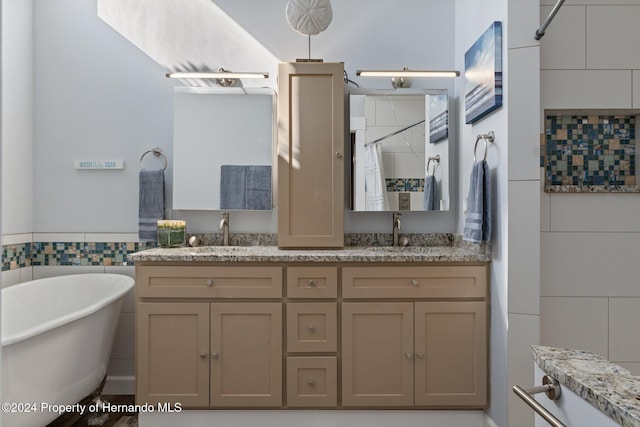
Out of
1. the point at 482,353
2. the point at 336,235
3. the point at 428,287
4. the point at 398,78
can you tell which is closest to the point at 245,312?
the point at 336,235

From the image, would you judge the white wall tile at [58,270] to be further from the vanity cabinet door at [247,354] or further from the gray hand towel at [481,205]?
the gray hand towel at [481,205]

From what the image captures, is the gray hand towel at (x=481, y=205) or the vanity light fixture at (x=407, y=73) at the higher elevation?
the vanity light fixture at (x=407, y=73)

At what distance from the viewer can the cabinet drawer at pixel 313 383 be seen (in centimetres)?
221

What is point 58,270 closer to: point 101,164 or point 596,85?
point 101,164

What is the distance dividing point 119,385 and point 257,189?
1.53m

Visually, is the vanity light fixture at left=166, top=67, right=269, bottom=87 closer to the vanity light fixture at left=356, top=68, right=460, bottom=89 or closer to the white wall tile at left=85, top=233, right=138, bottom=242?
the vanity light fixture at left=356, top=68, right=460, bottom=89

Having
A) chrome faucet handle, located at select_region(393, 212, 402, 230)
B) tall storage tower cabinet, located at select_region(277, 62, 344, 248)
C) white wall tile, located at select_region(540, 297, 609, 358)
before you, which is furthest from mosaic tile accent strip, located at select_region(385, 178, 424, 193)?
white wall tile, located at select_region(540, 297, 609, 358)

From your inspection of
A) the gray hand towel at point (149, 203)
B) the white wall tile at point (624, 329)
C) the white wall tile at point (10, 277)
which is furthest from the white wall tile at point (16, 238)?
the white wall tile at point (624, 329)

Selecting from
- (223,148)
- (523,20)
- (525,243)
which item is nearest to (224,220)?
(223,148)

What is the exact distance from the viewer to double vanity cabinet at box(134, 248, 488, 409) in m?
2.20

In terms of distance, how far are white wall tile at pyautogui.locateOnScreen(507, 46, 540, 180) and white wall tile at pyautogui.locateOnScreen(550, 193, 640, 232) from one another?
312 millimetres

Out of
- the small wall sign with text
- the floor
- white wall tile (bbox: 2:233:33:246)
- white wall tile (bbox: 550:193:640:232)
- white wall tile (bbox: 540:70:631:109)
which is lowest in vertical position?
the floor

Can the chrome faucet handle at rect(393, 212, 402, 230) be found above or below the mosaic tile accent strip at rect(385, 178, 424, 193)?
below

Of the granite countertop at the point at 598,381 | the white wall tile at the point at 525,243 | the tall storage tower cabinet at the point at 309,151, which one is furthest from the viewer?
the tall storage tower cabinet at the point at 309,151
